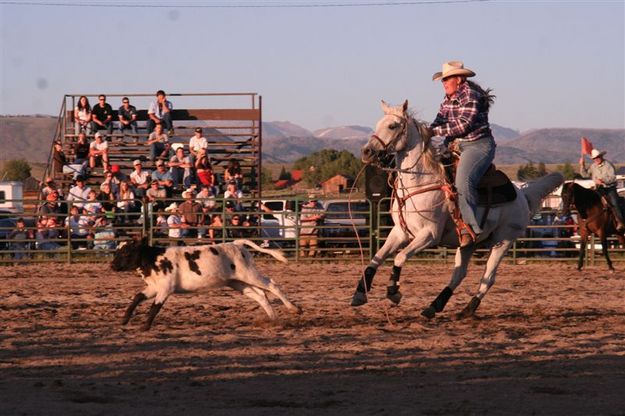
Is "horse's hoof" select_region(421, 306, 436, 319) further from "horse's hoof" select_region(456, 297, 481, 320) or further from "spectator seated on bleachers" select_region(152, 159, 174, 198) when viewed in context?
"spectator seated on bleachers" select_region(152, 159, 174, 198)

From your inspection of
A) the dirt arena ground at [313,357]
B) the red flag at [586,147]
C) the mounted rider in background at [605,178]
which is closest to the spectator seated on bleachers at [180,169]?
the mounted rider in background at [605,178]

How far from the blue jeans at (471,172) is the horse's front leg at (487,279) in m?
0.64

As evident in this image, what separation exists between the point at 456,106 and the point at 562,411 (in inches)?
172

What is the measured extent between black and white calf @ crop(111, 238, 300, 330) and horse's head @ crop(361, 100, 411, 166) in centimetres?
140

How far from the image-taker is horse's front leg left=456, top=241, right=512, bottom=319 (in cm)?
1022

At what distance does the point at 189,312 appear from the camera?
10727mm

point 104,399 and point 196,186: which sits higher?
point 196,186

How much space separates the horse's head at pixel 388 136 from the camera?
31.3 feet

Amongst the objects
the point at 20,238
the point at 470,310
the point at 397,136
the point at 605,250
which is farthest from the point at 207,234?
the point at 397,136

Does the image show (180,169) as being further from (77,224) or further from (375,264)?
(375,264)

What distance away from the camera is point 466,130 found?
989cm

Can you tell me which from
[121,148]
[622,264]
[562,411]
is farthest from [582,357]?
[121,148]

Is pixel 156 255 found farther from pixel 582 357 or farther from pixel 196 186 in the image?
pixel 196 186

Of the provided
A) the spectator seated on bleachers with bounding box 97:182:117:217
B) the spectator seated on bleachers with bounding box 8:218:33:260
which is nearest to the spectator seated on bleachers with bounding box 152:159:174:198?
the spectator seated on bleachers with bounding box 97:182:117:217
